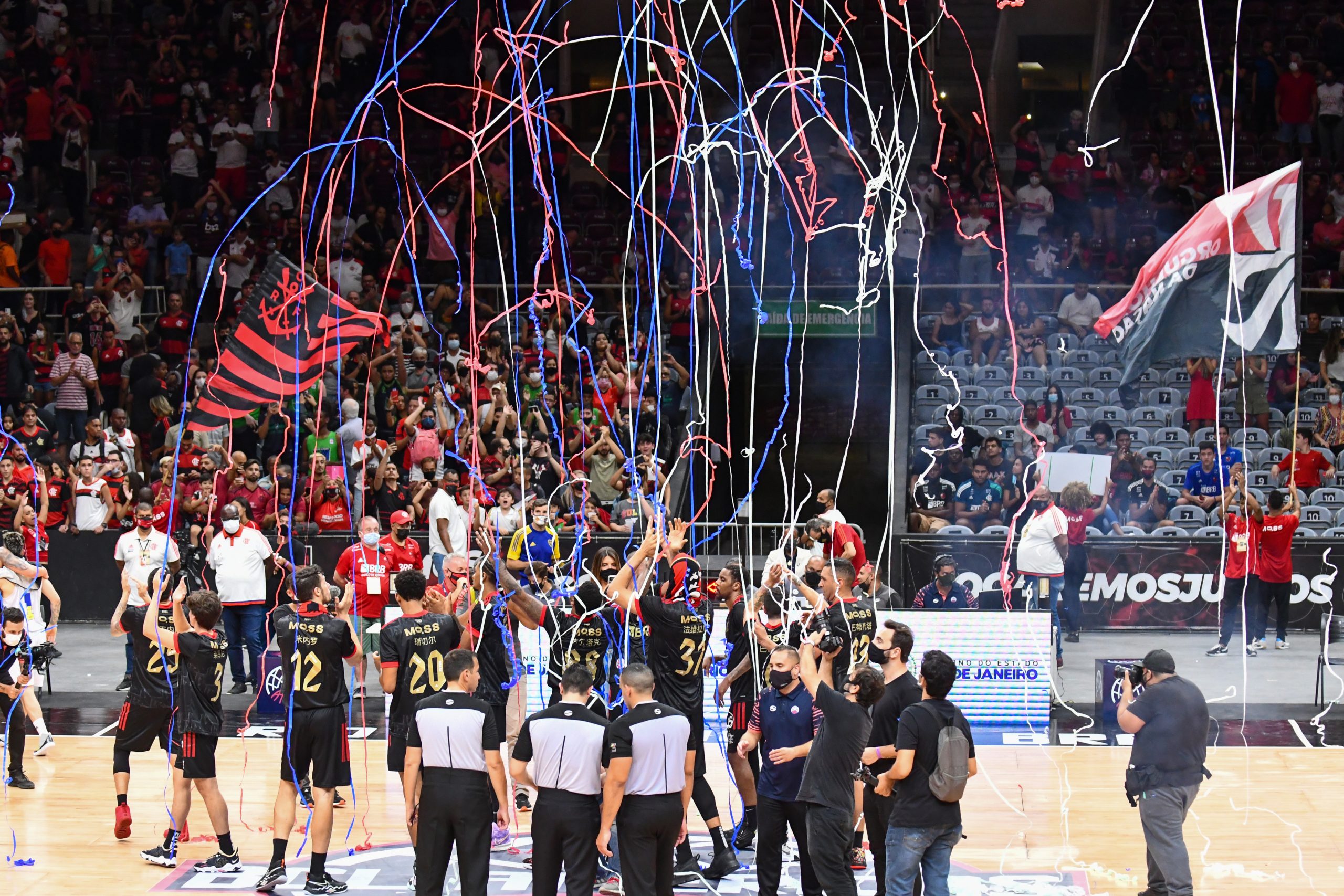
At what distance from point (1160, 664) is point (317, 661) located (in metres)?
4.47

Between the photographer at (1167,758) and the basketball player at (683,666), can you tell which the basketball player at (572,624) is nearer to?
the basketball player at (683,666)

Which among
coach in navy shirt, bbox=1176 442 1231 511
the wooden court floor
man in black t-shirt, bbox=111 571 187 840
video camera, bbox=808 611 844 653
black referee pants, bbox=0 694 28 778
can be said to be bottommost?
the wooden court floor

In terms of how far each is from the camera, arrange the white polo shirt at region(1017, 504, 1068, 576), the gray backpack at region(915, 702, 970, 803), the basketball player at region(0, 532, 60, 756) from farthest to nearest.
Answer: the white polo shirt at region(1017, 504, 1068, 576), the basketball player at region(0, 532, 60, 756), the gray backpack at region(915, 702, 970, 803)

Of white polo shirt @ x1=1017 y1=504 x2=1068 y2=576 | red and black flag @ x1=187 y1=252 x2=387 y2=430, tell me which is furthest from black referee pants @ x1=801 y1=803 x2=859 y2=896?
white polo shirt @ x1=1017 y1=504 x2=1068 y2=576

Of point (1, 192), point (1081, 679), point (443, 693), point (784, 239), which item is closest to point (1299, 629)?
point (1081, 679)

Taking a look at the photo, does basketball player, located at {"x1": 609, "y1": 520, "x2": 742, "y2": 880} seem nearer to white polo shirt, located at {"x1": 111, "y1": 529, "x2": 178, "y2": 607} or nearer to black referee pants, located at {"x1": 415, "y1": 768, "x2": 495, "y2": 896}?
black referee pants, located at {"x1": 415, "y1": 768, "x2": 495, "y2": 896}

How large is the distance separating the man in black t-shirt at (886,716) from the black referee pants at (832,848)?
25cm

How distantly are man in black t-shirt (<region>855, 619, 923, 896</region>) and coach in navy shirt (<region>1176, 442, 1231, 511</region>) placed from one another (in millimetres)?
9645

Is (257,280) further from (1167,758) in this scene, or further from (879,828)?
(1167,758)

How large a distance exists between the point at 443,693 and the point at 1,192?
16.0 metres

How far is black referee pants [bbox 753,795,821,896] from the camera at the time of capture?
25.4ft

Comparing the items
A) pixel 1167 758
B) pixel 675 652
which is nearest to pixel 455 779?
pixel 675 652

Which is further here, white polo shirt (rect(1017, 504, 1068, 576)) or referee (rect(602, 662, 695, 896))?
white polo shirt (rect(1017, 504, 1068, 576))

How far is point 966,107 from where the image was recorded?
72.8 ft
